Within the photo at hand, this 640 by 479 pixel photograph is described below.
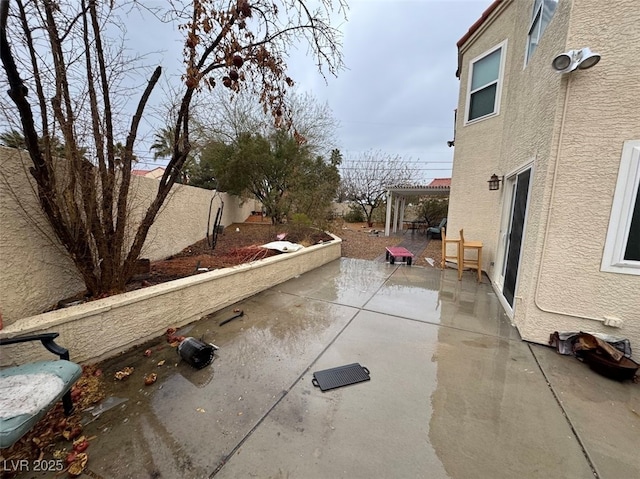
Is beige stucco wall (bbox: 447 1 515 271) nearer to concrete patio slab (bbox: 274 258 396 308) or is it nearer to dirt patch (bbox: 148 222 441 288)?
dirt patch (bbox: 148 222 441 288)

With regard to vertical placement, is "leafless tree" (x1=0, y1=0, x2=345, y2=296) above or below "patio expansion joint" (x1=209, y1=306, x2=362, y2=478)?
above

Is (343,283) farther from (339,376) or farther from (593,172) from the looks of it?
(593,172)

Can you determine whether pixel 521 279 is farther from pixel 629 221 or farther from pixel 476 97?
pixel 476 97

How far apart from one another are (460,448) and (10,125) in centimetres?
494

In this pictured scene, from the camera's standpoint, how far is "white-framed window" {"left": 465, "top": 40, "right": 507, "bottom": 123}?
6082 millimetres

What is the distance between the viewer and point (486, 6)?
6.32 metres

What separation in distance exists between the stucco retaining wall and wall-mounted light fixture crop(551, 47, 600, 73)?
16.0 ft

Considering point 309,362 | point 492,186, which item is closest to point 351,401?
point 309,362

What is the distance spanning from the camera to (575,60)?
108 inches

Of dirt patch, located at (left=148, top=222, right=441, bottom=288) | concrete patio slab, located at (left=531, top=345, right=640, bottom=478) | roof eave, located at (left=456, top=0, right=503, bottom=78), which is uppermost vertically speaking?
roof eave, located at (left=456, top=0, right=503, bottom=78)

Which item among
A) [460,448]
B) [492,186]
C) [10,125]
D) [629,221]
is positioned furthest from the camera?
[492,186]

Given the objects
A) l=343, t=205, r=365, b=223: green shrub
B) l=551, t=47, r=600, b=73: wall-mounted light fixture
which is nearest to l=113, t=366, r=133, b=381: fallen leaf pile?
l=551, t=47, r=600, b=73: wall-mounted light fixture

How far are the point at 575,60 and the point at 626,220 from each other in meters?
1.80

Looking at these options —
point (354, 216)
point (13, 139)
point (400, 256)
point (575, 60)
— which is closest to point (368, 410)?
point (575, 60)
